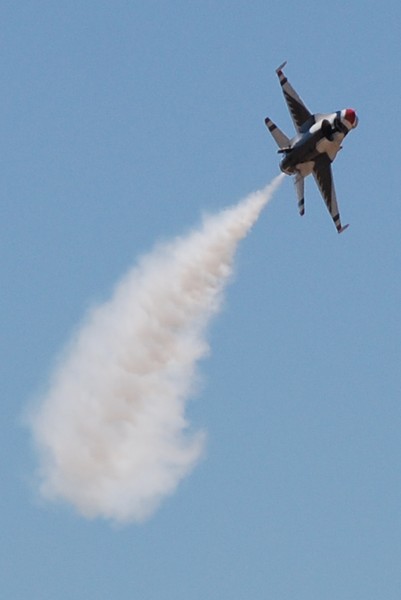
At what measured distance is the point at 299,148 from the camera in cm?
19950
